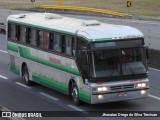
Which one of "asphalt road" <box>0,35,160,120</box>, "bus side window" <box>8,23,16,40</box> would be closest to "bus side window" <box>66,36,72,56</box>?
"asphalt road" <box>0,35,160,120</box>

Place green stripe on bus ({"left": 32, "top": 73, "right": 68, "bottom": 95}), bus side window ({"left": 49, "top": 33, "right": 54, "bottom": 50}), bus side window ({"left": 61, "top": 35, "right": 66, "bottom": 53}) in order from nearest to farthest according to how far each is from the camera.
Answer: bus side window ({"left": 61, "top": 35, "right": 66, "bottom": 53}) → green stripe on bus ({"left": 32, "top": 73, "right": 68, "bottom": 95}) → bus side window ({"left": 49, "top": 33, "right": 54, "bottom": 50})

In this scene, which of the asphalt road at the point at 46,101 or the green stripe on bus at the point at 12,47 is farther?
the green stripe on bus at the point at 12,47

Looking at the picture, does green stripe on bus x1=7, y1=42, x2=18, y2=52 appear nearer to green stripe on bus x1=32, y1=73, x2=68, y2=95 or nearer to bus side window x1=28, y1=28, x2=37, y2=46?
bus side window x1=28, y1=28, x2=37, y2=46

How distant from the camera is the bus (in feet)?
52.6

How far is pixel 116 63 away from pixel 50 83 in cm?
392

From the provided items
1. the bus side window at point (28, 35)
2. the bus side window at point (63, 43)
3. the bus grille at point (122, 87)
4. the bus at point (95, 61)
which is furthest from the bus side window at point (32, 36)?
the bus grille at point (122, 87)

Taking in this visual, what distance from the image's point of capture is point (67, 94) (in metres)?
18.2

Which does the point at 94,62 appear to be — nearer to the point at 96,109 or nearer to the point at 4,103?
the point at 96,109

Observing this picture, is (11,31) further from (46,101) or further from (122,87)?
(122,87)

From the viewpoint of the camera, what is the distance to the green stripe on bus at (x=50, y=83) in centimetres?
1834

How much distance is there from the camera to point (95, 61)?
1608 centimetres

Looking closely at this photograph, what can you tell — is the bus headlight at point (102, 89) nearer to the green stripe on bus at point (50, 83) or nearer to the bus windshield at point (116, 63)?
the bus windshield at point (116, 63)

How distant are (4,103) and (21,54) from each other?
428 cm

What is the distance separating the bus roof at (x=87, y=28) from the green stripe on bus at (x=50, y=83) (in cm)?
179
